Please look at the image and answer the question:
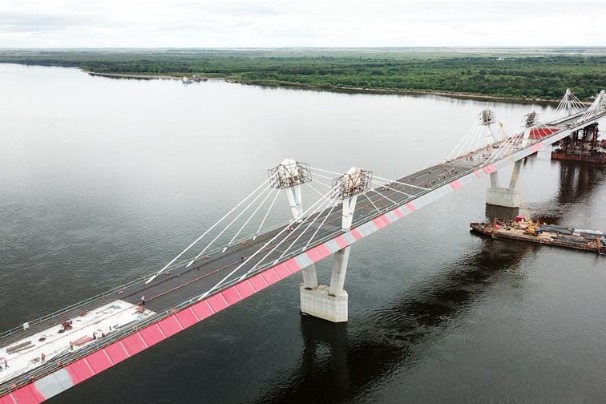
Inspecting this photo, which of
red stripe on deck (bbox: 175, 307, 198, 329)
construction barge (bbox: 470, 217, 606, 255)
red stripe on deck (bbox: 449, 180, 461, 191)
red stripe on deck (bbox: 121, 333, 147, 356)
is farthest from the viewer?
construction barge (bbox: 470, 217, 606, 255)

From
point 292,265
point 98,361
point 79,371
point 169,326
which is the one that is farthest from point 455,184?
point 79,371

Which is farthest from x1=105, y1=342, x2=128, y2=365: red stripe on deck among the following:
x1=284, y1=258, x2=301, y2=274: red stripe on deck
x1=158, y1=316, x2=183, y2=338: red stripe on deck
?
x1=284, y1=258, x2=301, y2=274: red stripe on deck

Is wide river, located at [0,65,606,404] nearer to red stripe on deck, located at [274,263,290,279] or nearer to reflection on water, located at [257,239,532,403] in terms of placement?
reflection on water, located at [257,239,532,403]

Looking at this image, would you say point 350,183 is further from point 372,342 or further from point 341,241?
point 372,342

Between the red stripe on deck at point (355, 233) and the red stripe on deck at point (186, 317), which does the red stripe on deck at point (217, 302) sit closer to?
the red stripe on deck at point (186, 317)

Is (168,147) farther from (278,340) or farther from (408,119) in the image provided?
(278,340)

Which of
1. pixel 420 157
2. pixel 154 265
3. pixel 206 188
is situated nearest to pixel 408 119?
pixel 420 157

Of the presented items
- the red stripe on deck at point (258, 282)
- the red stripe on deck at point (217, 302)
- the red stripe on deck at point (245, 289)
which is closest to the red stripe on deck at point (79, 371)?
the red stripe on deck at point (217, 302)
